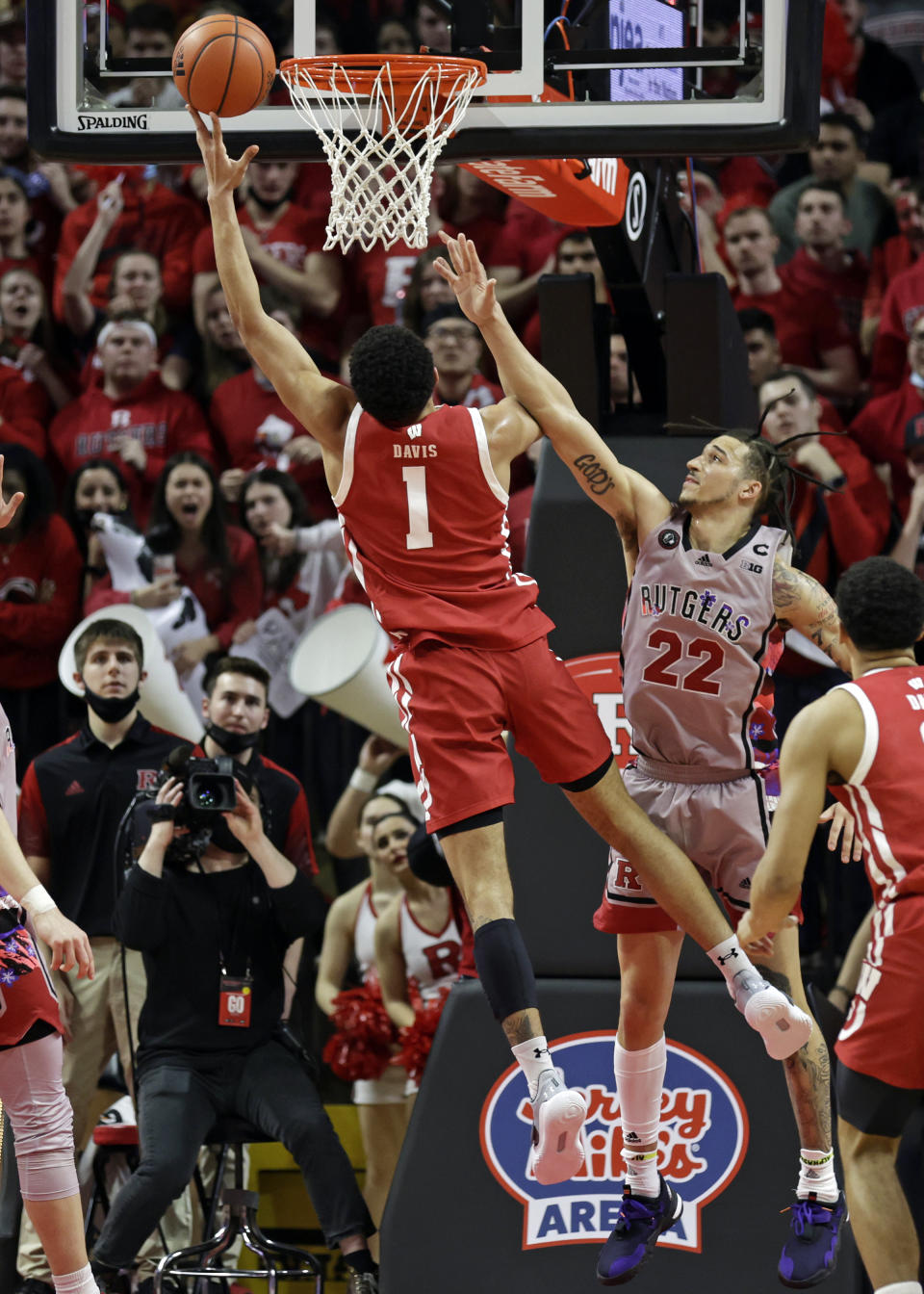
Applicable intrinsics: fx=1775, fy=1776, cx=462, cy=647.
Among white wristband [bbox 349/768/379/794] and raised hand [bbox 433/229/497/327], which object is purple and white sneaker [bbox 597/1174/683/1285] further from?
white wristband [bbox 349/768/379/794]

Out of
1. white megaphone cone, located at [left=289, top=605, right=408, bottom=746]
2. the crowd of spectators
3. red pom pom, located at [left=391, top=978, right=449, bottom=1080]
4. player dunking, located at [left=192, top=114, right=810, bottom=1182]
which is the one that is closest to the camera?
player dunking, located at [left=192, top=114, right=810, bottom=1182]

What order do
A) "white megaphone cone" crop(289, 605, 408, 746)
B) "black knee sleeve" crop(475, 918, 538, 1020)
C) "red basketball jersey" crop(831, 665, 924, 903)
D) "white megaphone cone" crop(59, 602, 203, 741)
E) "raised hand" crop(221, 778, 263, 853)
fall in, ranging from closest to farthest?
"red basketball jersey" crop(831, 665, 924, 903) < "black knee sleeve" crop(475, 918, 538, 1020) < "raised hand" crop(221, 778, 263, 853) < "white megaphone cone" crop(289, 605, 408, 746) < "white megaphone cone" crop(59, 602, 203, 741)

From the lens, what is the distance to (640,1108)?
5.84 meters

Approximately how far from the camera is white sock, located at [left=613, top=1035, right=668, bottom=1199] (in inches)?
229

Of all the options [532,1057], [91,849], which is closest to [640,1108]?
[532,1057]

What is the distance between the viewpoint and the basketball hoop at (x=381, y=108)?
5.48 meters

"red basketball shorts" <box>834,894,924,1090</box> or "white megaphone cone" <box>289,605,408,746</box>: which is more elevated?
"white megaphone cone" <box>289,605,408,746</box>

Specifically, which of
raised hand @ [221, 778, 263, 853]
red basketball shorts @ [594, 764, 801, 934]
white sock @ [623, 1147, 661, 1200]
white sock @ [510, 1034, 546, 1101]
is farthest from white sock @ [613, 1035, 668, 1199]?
raised hand @ [221, 778, 263, 853]

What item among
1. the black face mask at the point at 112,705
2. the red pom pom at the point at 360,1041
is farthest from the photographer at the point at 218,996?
the black face mask at the point at 112,705

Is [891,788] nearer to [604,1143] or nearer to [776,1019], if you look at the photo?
[776,1019]

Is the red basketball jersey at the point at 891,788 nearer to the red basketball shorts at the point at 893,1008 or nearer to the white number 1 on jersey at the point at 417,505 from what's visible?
the red basketball shorts at the point at 893,1008

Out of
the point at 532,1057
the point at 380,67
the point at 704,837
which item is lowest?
the point at 532,1057

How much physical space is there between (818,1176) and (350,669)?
3497 millimetres

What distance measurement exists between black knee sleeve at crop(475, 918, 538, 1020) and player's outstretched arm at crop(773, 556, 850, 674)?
138 centimetres
